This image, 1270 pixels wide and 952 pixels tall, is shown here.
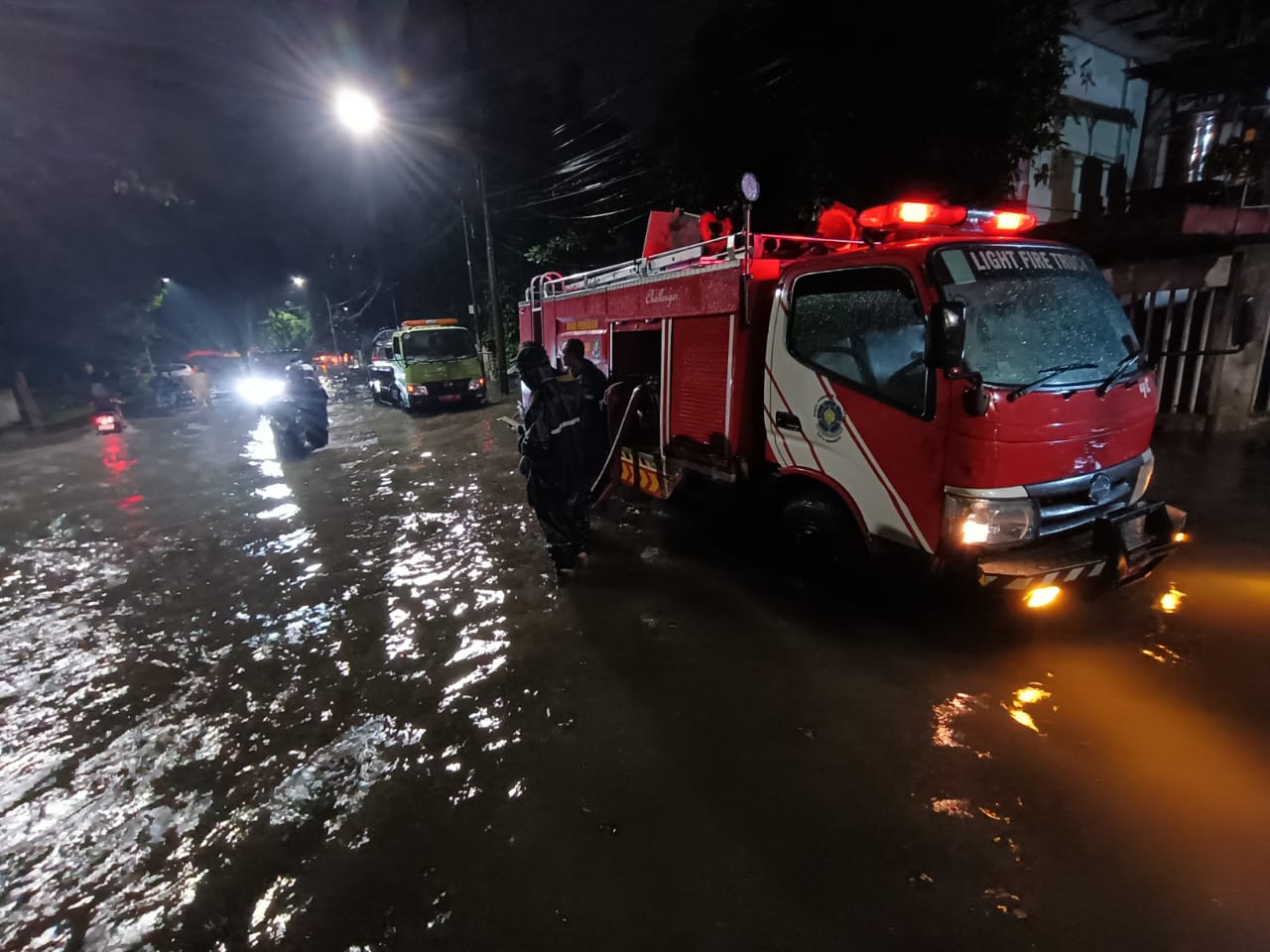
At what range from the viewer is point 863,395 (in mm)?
3578

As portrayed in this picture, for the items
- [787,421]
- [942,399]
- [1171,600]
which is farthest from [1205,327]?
[942,399]

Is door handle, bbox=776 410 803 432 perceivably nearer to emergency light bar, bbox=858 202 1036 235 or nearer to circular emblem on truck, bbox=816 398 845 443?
circular emblem on truck, bbox=816 398 845 443

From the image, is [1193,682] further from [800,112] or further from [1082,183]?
[1082,183]

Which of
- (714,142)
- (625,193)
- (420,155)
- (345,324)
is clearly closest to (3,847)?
(714,142)

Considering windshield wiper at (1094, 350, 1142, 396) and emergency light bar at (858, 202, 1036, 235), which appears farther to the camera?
emergency light bar at (858, 202, 1036, 235)

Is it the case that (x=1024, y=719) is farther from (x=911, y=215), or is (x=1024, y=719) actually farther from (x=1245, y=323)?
(x=1245, y=323)

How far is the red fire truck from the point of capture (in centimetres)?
310

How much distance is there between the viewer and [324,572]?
17.9 ft

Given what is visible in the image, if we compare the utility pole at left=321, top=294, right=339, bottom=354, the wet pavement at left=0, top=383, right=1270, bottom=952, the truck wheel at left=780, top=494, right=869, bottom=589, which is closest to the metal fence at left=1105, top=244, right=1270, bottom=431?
the wet pavement at left=0, top=383, right=1270, bottom=952

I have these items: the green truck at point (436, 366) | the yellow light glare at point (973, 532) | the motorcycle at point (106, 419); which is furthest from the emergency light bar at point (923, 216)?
the motorcycle at point (106, 419)

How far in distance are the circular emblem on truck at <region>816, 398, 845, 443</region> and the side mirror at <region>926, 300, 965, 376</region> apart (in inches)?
30.9

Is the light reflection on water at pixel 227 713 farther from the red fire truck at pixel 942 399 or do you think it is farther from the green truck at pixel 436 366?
the green truck at pixel 436 366

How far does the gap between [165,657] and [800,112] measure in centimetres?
1039

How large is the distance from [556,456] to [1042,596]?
3.35 metres
